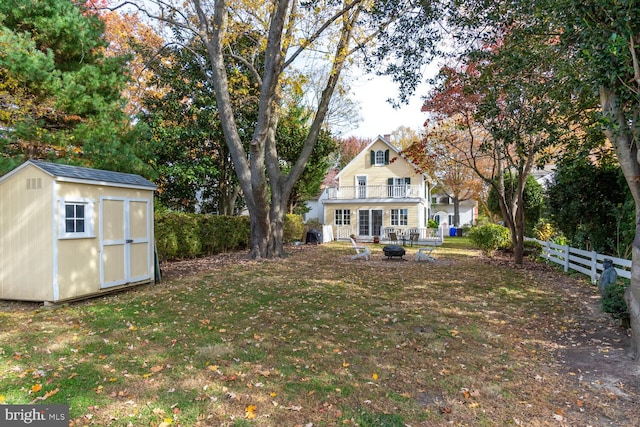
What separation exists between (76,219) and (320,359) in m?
5.47

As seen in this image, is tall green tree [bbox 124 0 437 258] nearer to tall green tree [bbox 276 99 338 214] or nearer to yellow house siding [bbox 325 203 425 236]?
tall green tree [bbox 276 99 338 214]

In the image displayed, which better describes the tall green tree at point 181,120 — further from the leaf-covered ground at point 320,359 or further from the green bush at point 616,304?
the green bush at point 616,304

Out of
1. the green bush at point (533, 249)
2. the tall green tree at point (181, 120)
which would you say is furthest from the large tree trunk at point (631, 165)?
the tall green tree at point (181, 120)

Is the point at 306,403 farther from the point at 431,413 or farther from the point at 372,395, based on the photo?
the point at 431,413

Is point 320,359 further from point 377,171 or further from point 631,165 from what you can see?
point 377,171

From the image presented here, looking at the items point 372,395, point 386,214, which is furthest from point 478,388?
point 386,214

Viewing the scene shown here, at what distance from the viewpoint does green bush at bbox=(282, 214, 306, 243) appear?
72.5ft

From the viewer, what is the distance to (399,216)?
92.9ft

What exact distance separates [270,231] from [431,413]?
417 inches

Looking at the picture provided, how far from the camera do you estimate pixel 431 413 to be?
3.42 m

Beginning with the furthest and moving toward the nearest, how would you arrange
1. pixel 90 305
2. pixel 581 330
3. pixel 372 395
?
pixel 90 305 < pixel 581 330 < pixel 372 395

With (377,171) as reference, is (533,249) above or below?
below

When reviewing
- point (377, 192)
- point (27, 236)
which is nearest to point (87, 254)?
point (27, 236)

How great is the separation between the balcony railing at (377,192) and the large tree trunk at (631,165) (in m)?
23.5
